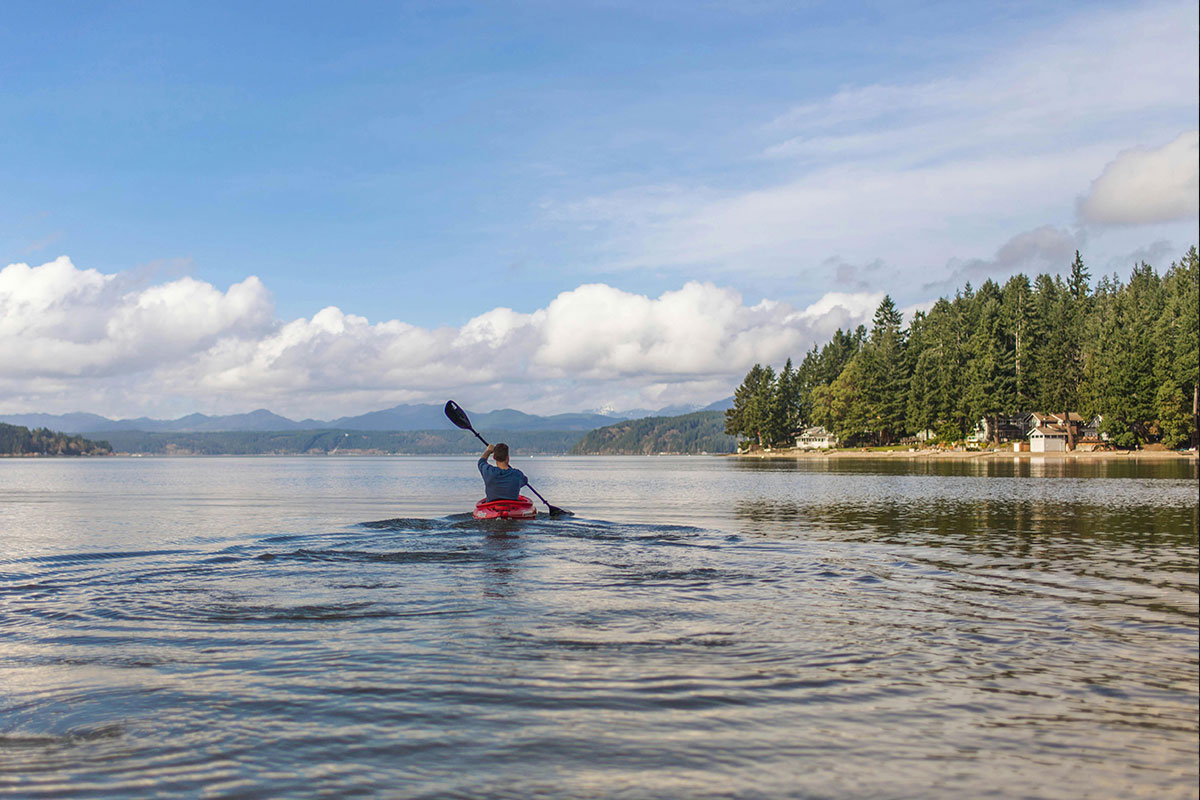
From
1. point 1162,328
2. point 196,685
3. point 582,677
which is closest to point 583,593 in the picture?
point 582,677

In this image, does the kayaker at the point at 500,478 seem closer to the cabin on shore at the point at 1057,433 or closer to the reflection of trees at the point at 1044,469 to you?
the reflection of trees at the point at 1044,469

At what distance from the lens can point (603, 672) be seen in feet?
29.4

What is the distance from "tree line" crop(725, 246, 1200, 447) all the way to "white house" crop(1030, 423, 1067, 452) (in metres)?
4.16

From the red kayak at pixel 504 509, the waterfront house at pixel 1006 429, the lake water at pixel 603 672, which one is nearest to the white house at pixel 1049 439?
the waterfront house at pixel 1006 429

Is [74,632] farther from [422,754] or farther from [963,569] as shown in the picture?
[963,569]

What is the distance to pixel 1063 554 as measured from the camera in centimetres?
1902

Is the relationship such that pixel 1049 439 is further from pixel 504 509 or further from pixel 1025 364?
pixel 504 509

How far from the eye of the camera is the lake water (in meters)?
6.31

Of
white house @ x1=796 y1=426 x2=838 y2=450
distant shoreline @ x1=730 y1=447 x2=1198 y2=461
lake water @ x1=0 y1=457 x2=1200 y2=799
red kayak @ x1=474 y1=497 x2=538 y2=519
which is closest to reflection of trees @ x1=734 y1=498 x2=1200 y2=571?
lake water @ x1=0 y1=457 x2=1200 y2=799

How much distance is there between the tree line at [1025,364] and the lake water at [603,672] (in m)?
105

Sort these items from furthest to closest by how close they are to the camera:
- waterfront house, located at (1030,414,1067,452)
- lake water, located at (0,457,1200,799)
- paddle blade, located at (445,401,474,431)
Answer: waterfront house, located at (1030,414,1067,452) → paddle blade, located at (445,401,474,431) → lake water, located at (0,457,1200,799)

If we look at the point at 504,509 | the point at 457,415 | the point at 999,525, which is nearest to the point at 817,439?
the point at 999,525

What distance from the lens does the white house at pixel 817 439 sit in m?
193

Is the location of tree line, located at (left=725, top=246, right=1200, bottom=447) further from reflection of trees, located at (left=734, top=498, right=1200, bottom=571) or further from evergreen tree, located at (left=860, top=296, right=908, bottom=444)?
reflection of trees, located at (left=734, top=498, right=1200, bottom=571)
